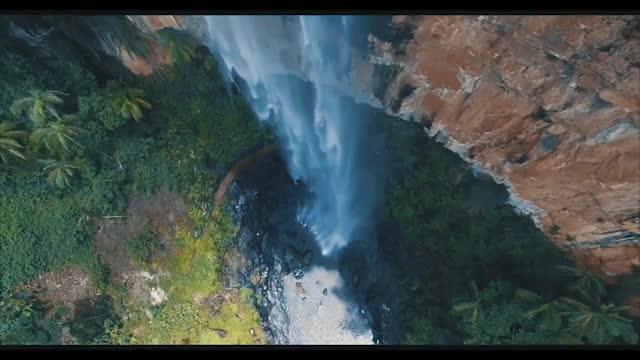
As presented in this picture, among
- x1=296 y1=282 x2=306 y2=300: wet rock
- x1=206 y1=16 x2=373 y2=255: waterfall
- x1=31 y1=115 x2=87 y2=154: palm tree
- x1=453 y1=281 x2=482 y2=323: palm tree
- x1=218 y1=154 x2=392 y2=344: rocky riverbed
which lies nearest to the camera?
x1=206 y1=16 x2=373 y2=255: waterfall

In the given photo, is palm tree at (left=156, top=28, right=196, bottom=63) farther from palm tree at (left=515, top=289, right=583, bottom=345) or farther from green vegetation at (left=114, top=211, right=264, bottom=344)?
palm tree at (left=515, top=289, right=583, bottom=345)

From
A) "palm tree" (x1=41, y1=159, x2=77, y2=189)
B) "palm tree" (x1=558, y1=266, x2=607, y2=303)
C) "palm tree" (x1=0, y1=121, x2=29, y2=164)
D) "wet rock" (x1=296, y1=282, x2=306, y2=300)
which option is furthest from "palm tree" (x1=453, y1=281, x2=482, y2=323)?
"palm tree" (x1=0, y1=121, x2=29, y2=164)

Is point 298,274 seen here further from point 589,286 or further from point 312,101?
point 589,286

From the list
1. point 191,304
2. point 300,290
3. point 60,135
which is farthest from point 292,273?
point 60,135

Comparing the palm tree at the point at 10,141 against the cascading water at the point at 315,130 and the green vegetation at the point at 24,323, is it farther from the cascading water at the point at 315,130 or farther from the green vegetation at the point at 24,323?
the cascading water at the point at 315,130

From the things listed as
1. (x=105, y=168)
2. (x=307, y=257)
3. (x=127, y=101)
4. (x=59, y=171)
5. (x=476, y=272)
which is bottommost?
(x=476, y=272)

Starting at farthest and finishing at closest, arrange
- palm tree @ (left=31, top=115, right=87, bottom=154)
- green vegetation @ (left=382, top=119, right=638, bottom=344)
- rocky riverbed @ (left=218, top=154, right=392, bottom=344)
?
rocky riverbed @ (left=218, top=154, right=392, bottom=344), green vegetation @ (left=382, top=119, right=638, bottom=344), palm tree @ (left=31, top=115, right=87, bottom=154)

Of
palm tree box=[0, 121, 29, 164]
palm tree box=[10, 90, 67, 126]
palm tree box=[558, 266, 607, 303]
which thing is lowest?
palm tree box=[558, 266, 607, 303]

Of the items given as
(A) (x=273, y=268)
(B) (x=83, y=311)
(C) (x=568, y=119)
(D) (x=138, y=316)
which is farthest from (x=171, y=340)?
(C) (x=568, y=119)
